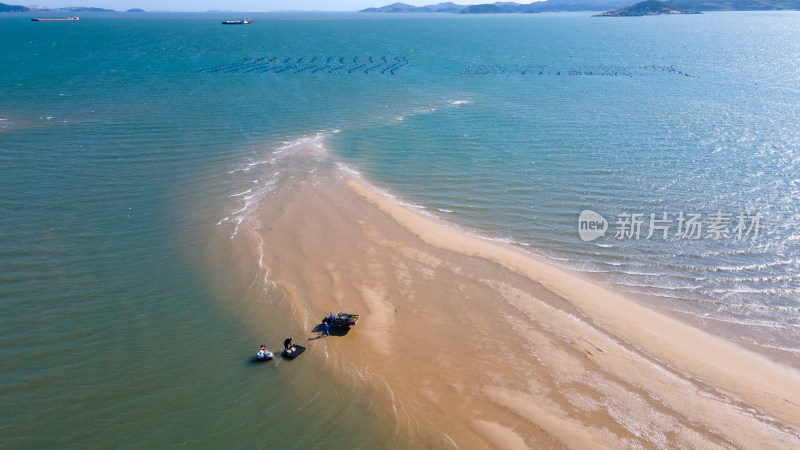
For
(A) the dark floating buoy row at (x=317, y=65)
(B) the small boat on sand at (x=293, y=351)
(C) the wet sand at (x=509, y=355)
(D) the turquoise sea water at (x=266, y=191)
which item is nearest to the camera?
(C) the wet sand at (x=509, y=355)

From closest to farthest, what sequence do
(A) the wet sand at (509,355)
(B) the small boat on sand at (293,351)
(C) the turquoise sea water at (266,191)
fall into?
1. (A) the wet sand at (509,355)
2. (C) the turquoise sea water at (266,191)
3. (B) the small boat on sand at (293,351)

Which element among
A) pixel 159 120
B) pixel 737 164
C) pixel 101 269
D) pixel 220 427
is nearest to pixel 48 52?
pixel 159 120

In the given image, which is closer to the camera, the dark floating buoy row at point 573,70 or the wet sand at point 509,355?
the wet sand at point 509,355

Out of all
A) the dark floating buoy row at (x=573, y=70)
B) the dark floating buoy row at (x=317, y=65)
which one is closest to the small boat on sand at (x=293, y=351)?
the dark floating buoy row at (x=317, y=65)

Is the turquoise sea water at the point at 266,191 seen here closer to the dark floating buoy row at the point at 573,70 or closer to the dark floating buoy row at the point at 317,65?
the dark floating buoy row at the point at 573,70

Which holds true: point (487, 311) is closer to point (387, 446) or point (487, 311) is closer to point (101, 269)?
point (387, 446)

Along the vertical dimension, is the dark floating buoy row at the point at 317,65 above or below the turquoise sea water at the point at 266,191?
above

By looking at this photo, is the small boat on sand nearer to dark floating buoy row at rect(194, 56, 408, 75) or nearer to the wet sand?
the wet sand
